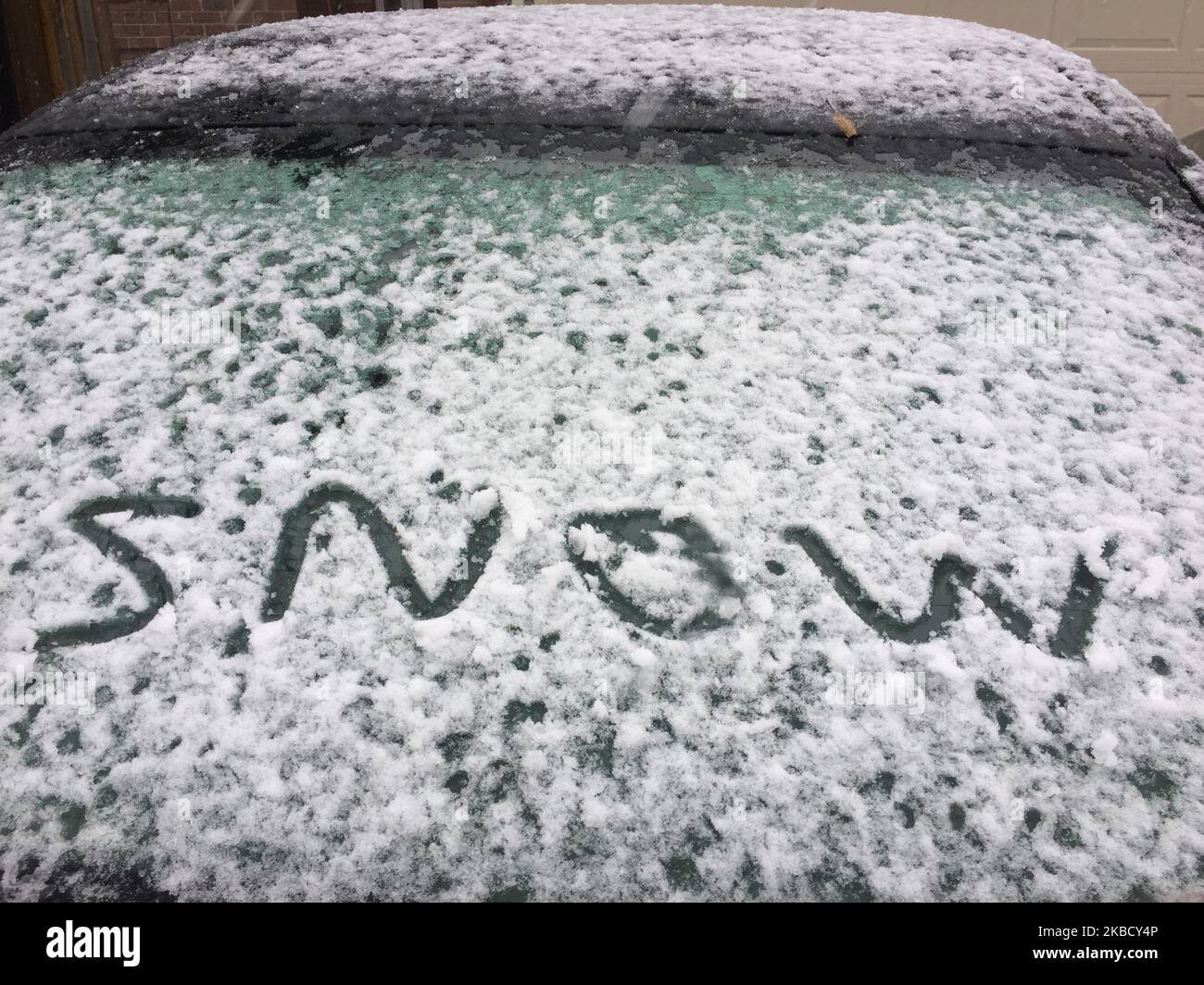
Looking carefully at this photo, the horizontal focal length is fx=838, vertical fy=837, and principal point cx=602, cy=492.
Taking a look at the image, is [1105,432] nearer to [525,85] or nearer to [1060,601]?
[1060,601]

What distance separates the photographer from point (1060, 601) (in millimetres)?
642

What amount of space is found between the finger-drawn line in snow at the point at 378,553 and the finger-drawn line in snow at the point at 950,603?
0.24 meters

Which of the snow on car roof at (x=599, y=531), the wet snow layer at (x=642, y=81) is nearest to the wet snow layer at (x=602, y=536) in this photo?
the snow on car roof at (x=599, y=531)

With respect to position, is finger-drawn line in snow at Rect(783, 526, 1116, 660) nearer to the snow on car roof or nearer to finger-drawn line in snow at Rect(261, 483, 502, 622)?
the snow on car roof

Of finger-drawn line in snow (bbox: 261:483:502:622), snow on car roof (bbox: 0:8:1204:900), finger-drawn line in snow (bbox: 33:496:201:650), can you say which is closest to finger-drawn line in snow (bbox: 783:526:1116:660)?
snow on car roof (bbox: 0:8:1204:900)

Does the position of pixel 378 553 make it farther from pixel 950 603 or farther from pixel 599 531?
pixel 950 603

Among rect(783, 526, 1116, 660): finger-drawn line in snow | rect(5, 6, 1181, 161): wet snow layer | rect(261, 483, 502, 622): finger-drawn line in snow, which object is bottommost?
rect(783, 526, 1116, 660): finger-drawn line in snow

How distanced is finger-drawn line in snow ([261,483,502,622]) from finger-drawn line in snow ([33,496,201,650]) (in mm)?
82

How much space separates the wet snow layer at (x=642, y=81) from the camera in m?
1.00

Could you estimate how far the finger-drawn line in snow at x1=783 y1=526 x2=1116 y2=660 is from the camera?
62cm

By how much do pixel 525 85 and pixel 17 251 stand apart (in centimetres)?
60

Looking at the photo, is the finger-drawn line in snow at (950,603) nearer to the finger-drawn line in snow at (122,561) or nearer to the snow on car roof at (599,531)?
the snow on car roof at (599,531)
